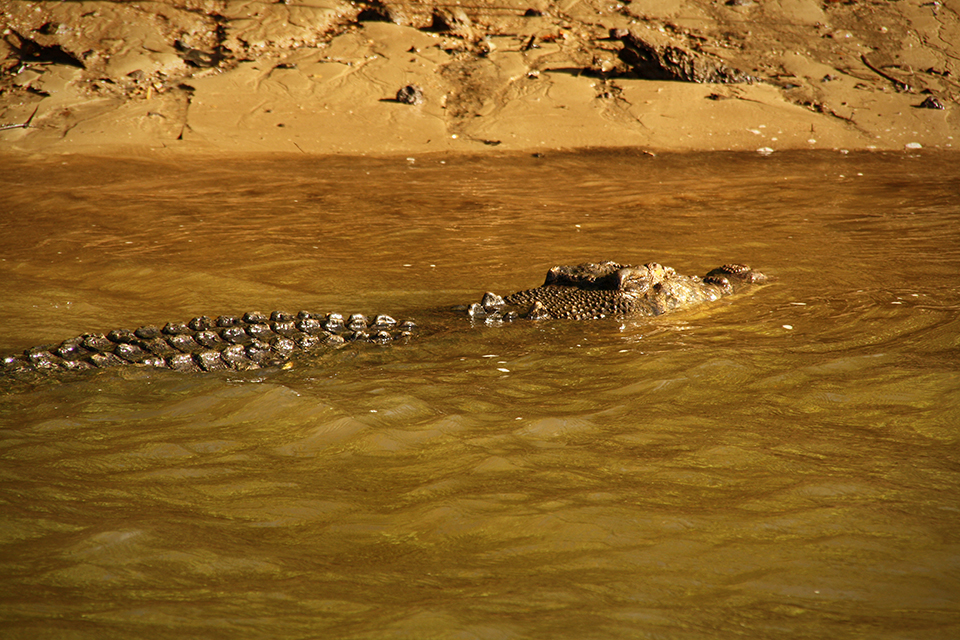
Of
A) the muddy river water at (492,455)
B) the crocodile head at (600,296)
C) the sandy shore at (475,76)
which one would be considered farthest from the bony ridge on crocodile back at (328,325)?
the sandy shore at (475,76)

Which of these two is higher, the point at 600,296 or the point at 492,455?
the point at 600,296

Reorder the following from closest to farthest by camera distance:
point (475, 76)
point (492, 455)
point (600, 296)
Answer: point (492, 455) < point (600, 296) < point (475, 76)

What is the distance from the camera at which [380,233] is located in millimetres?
6766

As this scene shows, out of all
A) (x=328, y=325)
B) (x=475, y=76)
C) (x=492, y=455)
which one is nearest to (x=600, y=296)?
(x=328, y=325)

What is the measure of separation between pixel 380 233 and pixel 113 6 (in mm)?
8208

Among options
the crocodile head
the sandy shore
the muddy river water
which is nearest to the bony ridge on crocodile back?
the crocodile head

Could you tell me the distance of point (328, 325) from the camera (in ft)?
13.4

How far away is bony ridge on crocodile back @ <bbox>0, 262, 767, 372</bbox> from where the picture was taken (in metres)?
3.64

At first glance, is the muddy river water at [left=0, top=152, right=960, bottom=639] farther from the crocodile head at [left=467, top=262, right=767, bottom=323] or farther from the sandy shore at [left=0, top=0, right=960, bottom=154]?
the sandy shore at [left=0, top=0, right=960, bottom=154]

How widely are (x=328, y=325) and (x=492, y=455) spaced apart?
178 centimetres

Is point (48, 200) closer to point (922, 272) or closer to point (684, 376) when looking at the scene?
point (684, 376)

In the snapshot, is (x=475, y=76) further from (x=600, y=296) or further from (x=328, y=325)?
(x=328, y=325)

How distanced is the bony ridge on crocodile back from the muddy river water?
4.8 inches

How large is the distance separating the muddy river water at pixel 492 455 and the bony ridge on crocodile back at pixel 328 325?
0.12 metres
